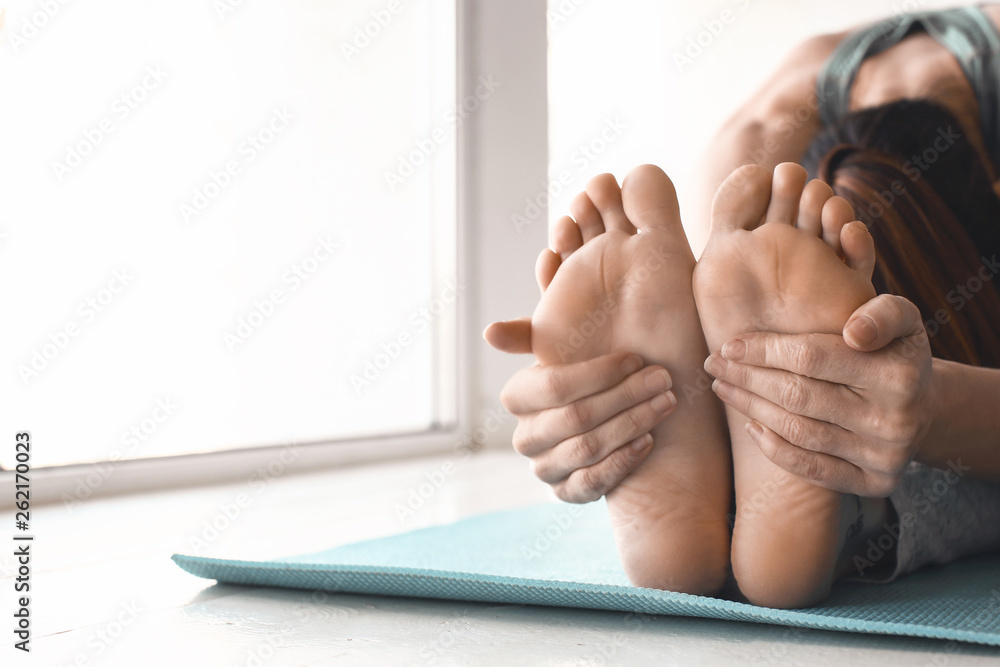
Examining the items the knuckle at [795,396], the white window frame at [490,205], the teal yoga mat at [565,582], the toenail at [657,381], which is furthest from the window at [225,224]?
the knuckle at [795,396]

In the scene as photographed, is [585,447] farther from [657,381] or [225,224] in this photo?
[225,224]

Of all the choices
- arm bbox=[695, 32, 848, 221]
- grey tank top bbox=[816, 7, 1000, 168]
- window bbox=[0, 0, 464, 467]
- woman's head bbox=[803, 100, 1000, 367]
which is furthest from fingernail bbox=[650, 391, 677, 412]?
window bbox=[0, 0, 464, 467]

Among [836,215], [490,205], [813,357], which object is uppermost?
[490,205]

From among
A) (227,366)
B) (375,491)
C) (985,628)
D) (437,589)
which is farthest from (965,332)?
(227,366)

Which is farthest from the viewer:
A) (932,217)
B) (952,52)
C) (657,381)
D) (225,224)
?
(225,224)

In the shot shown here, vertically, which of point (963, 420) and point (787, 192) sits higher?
point (787, 192)

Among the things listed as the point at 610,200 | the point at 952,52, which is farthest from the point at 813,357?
the point at 952,52

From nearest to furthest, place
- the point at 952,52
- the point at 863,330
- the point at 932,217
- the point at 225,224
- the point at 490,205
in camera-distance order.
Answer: the point at 863,330, the point at 932,217, the point at 952,52, the point at 225,224, the point at 490,205

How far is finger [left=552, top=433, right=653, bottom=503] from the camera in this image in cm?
69

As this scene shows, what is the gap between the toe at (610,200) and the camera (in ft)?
2.41

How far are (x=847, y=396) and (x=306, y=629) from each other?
46cm

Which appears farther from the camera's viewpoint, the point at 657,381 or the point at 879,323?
the point at 657,381

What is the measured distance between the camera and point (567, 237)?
754mm

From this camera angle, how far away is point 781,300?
2.14ft
